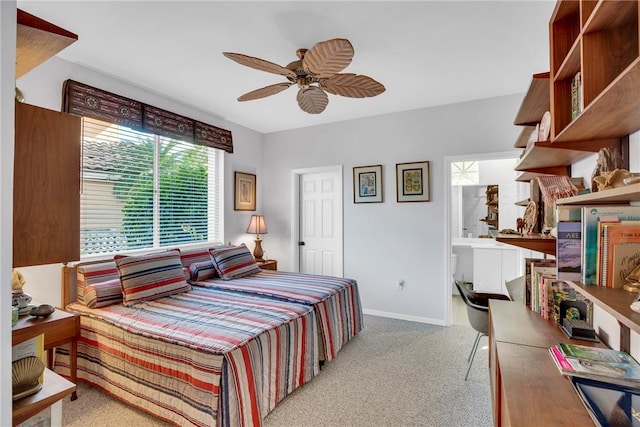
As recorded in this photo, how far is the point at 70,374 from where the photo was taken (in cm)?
219

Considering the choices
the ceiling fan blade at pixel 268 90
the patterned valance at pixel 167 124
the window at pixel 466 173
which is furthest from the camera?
the window at pixel 466 173

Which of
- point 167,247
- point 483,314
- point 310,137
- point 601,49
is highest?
point 310,137

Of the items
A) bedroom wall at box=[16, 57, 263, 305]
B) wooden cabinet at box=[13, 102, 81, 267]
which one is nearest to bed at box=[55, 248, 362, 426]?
bedroom wall at box=[16, 57, 263, 305]

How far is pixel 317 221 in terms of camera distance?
15.1ft

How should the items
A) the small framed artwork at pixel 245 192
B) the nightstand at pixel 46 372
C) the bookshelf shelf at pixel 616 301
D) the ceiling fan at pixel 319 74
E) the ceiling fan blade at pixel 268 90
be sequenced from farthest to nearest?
1. the small framed artwork at pixel 245 192
2. the ceiling fan blade at pixel 268 90
3. the ceiling fan at pixel 319 74
4. the nightstand at pixel 46 372
5. the bookshelf shelf at pixel 616 301

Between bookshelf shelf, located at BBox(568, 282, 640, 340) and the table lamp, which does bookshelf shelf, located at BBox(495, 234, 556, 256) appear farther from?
the table lamp

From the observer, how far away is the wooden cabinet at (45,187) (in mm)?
911

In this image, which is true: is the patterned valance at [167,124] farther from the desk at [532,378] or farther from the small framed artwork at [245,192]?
the desk at [532,378]

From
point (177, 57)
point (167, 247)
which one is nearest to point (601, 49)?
point (177, 57)

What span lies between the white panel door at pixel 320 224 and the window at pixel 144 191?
127 centimetres

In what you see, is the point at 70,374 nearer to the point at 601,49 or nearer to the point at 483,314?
the point at 483,314

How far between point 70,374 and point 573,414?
9.56 ft

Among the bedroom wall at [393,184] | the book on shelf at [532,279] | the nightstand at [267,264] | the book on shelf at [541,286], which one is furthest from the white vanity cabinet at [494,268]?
the nightstand at [267,264]

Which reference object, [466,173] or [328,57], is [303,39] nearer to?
[328,57]
